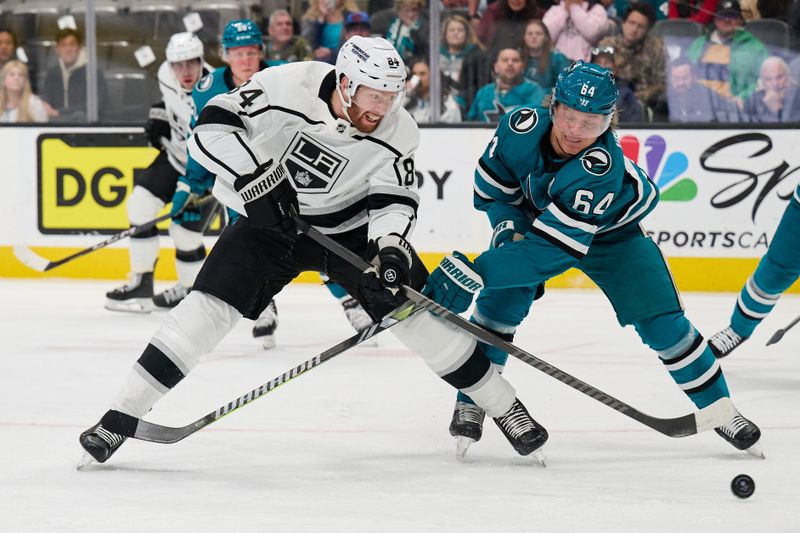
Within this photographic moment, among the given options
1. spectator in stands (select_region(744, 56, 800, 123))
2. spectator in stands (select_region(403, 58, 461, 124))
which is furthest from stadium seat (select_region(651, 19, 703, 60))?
spectator in stands (select_region(403, 58, 461, 124))

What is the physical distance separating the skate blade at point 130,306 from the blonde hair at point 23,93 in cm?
161

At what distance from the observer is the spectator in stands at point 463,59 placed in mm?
6035

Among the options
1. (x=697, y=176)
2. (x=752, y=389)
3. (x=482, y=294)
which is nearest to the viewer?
(x=482, y=294)

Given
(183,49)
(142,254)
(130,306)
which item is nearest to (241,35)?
(183,49)

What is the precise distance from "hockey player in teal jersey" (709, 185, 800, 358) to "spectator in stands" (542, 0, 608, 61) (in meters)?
Answer: 2.35

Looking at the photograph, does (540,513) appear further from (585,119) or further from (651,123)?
(651,123)

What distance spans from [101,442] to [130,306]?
2.81 metres

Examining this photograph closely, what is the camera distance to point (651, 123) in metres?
5.80

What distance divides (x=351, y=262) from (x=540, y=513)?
2.25ft

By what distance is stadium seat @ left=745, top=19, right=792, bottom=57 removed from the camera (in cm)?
574

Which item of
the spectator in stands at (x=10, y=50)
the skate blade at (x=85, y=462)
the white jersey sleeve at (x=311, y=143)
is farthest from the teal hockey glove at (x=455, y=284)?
the spectator in stands at (x=10, y=50)

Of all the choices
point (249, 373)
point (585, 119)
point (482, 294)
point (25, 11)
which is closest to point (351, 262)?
point (482, 294)

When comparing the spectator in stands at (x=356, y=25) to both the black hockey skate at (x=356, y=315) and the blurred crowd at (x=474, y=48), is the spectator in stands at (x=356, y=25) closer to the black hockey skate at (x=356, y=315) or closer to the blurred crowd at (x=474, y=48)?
the blurred crowd at (x=474, y=48)

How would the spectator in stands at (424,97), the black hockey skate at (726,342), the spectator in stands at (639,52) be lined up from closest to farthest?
the black hockey skate at (726,342), the spectator in stands at (639,52), the spectator in stands at (424,97)
